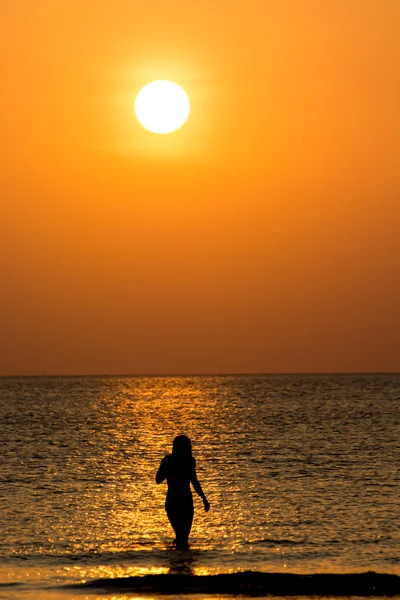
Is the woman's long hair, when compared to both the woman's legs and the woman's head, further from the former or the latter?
the woman's legs

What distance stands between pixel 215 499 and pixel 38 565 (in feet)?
34.1

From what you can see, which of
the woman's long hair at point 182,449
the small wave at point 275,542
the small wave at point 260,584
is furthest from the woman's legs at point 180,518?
the small wave at point 260,584

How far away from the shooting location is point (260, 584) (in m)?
17.0

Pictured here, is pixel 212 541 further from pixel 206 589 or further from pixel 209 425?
pixel 209 425

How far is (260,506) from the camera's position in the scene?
2841cm

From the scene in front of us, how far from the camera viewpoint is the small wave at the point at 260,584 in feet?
54.6

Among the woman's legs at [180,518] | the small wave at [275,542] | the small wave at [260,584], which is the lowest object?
the small wave at [260,584]

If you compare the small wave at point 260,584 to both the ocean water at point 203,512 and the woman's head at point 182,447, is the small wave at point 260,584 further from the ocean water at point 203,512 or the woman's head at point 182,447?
the woman's head at point 182,447

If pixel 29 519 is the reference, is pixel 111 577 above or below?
below

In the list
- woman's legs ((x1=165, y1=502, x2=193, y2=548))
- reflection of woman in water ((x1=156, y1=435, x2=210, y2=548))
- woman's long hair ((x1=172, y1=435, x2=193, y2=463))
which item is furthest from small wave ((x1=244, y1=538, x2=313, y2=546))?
woman's long hair ((x1=172, y1=435, x2=193, y2=463))

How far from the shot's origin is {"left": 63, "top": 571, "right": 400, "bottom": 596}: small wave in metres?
16.7

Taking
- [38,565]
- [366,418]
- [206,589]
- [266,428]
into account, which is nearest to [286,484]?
[38,565]

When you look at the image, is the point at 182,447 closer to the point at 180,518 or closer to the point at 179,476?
the point at 179,476

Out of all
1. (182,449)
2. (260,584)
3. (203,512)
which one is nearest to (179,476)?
(182,449)
